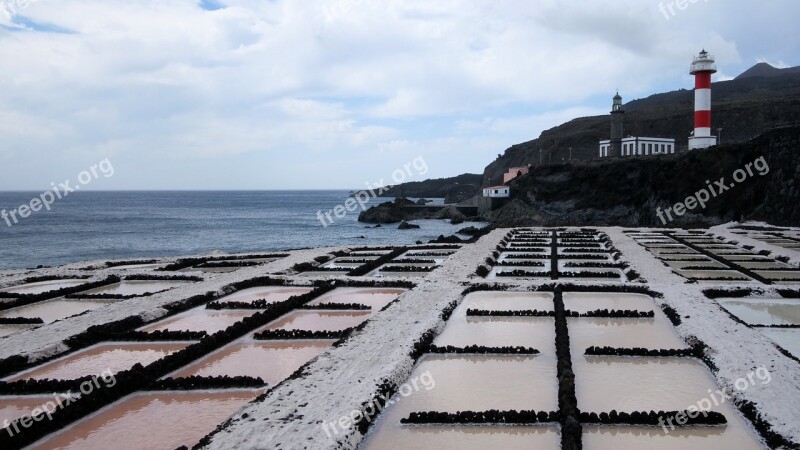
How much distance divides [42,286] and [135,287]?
327 cm

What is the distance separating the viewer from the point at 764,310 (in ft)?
41.6

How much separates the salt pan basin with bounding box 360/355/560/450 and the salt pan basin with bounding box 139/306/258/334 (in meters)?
5.10

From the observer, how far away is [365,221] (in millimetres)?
76062

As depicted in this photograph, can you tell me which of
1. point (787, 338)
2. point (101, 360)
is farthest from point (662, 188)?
point (101, 360)

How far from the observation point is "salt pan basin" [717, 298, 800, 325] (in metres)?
11.8

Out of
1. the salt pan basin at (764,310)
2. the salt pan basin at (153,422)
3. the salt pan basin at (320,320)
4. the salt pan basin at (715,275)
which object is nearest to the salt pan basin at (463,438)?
the salt pan basin at (153,422)

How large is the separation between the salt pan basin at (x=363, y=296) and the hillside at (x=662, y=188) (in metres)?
28.7

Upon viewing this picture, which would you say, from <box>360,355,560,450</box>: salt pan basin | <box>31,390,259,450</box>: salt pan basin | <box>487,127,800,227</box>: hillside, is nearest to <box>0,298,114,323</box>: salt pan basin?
<box>31,390,259,450</box>: salt pan basin

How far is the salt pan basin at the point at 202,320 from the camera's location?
12352 millimetres

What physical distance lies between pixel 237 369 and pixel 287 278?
8.28 metres

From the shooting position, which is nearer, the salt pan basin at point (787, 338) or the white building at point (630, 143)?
the salt pan basin at point (787, 338)

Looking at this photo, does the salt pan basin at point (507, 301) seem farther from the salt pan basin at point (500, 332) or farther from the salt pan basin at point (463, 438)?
the salt pan basin at point (463, 438)

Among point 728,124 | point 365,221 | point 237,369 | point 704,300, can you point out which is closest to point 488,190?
point 365,221

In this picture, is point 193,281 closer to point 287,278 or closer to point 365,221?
point 287,278
